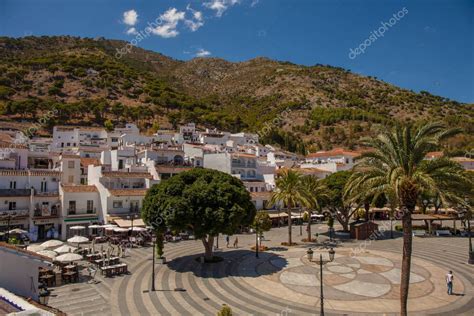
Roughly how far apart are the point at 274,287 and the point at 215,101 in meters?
159

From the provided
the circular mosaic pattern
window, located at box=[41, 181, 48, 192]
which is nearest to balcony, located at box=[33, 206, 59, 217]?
window, located at box=[41, 181, 48, 192]

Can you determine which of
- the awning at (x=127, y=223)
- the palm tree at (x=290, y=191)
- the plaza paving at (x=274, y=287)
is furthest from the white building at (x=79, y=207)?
the palm tree at (x=290, y=191)

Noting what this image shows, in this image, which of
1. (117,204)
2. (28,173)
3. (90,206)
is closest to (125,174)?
(117,204)

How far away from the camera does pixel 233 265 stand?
29.2m

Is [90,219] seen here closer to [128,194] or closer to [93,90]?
[128,194]

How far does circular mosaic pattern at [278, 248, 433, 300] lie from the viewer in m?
22.7

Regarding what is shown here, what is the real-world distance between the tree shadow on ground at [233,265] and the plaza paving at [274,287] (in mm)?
77

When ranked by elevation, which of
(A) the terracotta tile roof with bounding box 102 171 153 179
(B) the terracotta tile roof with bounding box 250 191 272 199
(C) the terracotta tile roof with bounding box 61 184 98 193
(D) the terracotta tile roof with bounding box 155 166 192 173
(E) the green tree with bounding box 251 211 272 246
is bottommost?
(E) the green tree with bounding box 251 211 272 246

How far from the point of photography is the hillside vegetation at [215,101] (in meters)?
122

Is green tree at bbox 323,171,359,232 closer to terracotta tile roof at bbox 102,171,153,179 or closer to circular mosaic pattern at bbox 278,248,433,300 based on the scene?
circular mosaic pattern at bbox 278,248,433,300

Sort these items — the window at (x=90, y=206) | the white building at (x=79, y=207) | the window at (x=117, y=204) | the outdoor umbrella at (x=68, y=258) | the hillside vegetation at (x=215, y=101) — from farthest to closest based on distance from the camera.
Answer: the hillside vegetation at (x=215, y=101) < the window at (x=117, y=204) < the window at (x=90, y=206) < the white building at (x=79, y=207) < the outdoor umbrella at (x=68, y=258)

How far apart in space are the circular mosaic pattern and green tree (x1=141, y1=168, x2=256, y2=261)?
590cm

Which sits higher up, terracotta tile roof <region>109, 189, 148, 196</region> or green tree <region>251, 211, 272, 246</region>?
terracotta tile roof <region>109, 189, 148, 196</region>

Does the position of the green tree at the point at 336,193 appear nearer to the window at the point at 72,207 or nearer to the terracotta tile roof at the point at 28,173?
the window at the point at 72,207
